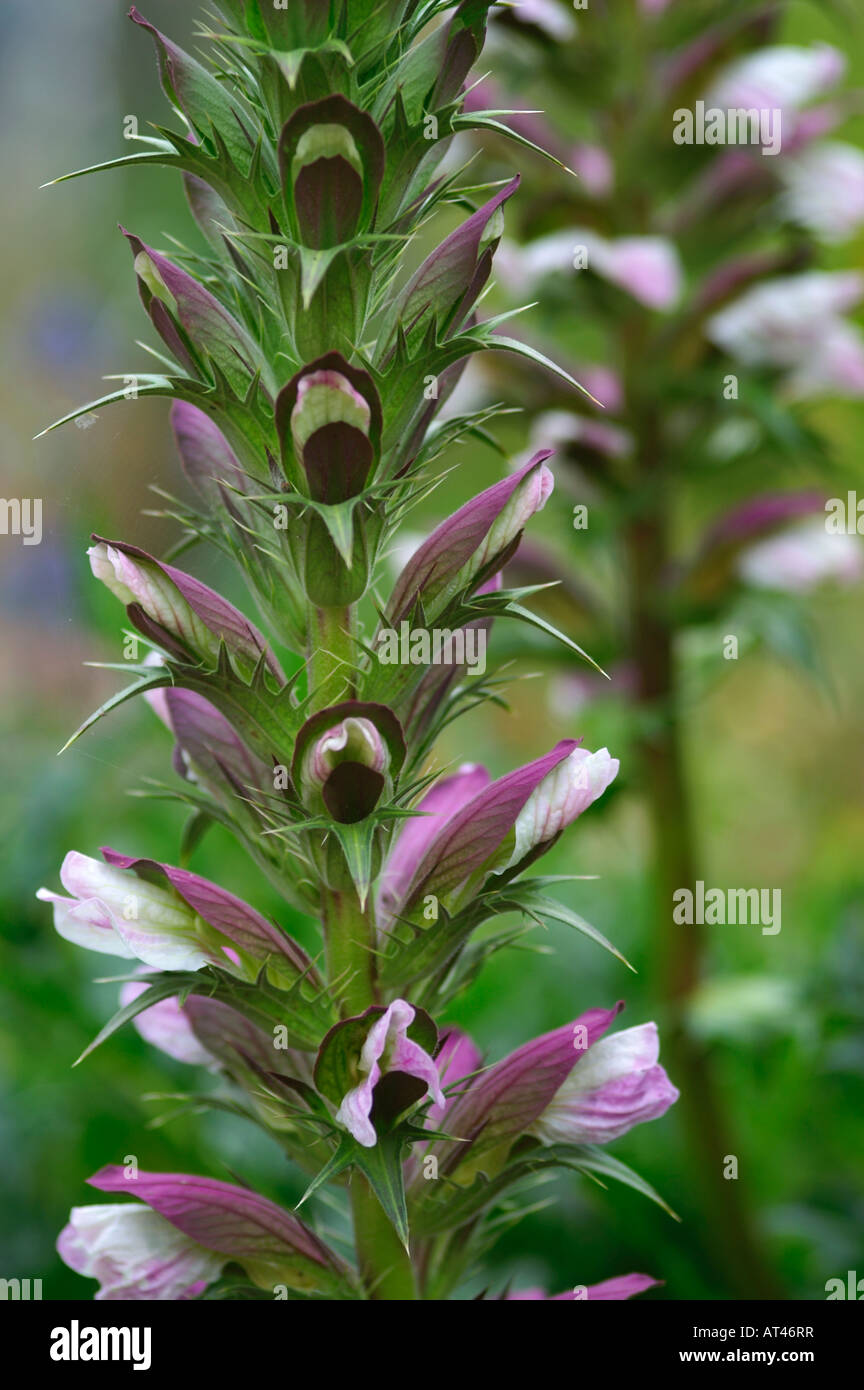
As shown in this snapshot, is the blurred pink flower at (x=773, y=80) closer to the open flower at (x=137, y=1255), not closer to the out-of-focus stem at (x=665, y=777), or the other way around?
the out-of-focus stem at (x=665, y=777)

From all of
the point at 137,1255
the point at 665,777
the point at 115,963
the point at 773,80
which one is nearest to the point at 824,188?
the point at 773,80

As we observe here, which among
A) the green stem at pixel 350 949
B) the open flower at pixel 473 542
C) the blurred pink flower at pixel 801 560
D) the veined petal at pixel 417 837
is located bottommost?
the green stem at pixel 350 949

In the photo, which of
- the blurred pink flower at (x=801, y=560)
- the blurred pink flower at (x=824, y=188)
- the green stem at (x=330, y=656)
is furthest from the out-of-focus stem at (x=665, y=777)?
the green stem at (x=330, y=656)

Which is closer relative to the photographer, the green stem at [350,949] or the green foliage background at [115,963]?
the green stem at [350,949]

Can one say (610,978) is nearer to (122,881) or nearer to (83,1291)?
(83,1291)

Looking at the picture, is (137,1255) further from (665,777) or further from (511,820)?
(665,777)

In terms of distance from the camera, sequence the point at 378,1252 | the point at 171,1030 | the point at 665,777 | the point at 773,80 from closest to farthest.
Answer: the point at 378,1252 < the point at 171,1030 < the point at 773,80 < the point at 665,777
